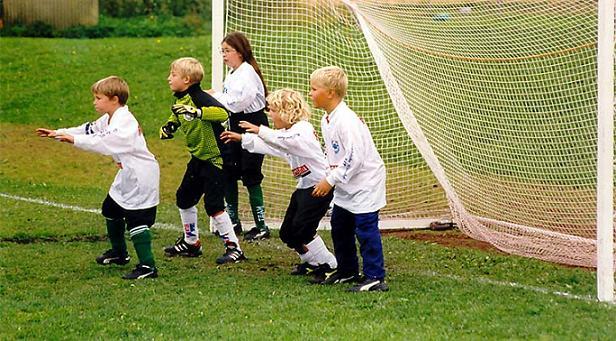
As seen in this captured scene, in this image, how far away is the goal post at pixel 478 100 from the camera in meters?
9.48

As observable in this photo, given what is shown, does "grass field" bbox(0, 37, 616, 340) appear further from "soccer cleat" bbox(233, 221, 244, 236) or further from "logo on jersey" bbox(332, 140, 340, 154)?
"logo on jersey" bbox(332, 140, 340, 154)

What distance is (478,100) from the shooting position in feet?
33.3

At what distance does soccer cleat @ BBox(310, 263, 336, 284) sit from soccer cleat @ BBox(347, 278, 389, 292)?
1.46 feet

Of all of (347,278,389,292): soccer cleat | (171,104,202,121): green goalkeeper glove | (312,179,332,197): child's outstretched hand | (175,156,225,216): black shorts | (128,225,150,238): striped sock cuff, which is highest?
(171,104,202,121): green goalkeeper glove

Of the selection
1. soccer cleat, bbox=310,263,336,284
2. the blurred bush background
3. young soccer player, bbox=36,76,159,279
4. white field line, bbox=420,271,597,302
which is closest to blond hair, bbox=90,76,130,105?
young soccer player, bbox=36,76,159,279

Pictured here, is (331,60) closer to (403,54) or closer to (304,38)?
(304,38)

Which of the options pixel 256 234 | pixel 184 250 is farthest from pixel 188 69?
pixel 256 234

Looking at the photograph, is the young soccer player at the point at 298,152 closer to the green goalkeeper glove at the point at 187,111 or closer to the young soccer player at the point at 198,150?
the green goalkeeper glove at the point at 187,111

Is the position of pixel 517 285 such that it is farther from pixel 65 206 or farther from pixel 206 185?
pixel 65 206

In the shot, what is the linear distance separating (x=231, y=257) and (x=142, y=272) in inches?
36.2

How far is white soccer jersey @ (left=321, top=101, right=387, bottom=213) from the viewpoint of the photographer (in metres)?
7.36

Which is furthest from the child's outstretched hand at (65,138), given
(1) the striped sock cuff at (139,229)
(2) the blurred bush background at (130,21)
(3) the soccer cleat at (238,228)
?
(2) the blurred bush background at (130,21)

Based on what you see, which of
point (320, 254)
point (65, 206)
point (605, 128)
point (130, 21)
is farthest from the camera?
point (130, 21)

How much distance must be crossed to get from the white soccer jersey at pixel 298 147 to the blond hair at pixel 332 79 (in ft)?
1.40
